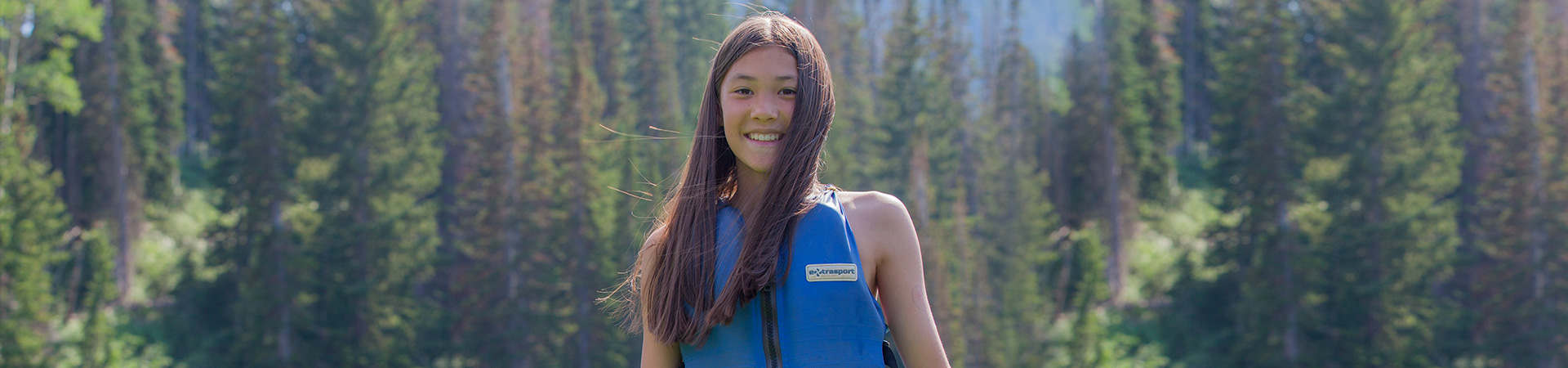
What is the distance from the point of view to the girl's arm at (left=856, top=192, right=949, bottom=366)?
231cm

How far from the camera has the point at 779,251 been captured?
2.28 m

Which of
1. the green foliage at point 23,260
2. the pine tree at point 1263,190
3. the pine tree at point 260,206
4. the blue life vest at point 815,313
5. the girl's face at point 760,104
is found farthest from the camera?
the pine tree at point 1263,190

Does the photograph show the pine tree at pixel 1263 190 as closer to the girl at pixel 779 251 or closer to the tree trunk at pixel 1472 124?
the tree trunk at pixel 1472 124

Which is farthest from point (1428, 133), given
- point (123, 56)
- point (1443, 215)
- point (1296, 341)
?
point (123, 56)

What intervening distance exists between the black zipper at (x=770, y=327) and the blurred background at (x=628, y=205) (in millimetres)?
23559

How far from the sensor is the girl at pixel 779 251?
224 centimetres

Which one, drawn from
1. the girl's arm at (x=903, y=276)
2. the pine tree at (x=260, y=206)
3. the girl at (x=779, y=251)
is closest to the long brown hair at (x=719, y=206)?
the girl at (x=779, y=251)

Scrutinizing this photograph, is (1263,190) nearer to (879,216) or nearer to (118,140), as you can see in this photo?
(879,216)

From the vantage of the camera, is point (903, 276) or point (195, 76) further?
point (195, 76)

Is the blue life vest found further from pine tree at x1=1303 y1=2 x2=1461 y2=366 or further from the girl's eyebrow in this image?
pine tree at x1=1303 y1=2 x2=1461 y2=366

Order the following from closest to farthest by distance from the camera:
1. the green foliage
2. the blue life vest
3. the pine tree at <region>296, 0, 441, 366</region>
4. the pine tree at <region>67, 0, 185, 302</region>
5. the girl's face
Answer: the blue life vest
the girl's face
the green foliage
the pine tree at <region>296, 0, 441, 366</region>
the pine tree at <region>67, 0, 185, 302</region>

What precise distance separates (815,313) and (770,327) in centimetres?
11

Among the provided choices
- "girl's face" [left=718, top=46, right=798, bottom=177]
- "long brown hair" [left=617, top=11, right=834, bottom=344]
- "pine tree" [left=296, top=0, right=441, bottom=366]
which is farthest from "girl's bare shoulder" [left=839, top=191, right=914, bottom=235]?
"pine tree" [left=296, top=0, right=441, bottom=366]

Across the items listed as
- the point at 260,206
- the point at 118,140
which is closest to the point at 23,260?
the point at 260,206
